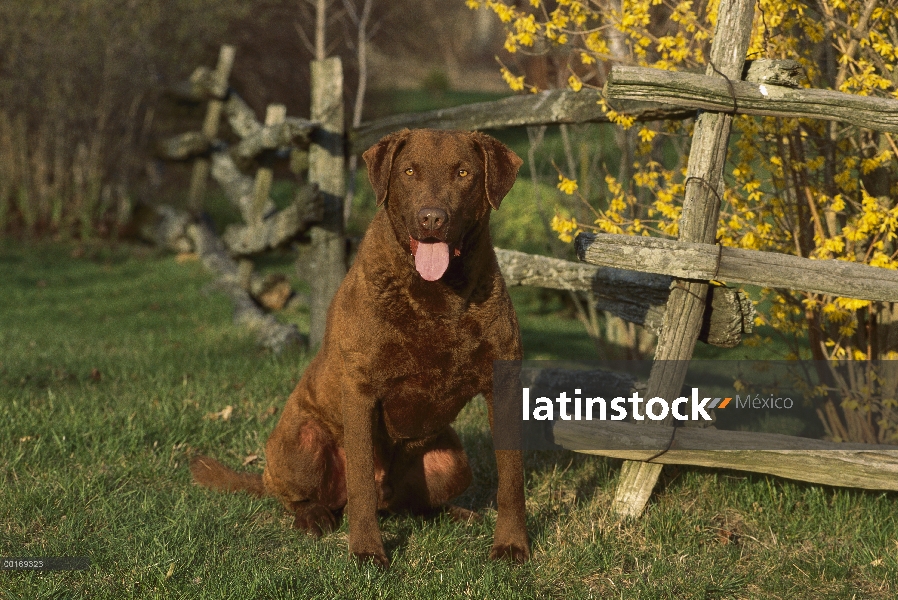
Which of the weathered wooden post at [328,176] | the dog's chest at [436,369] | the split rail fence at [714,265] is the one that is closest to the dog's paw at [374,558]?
the dog's chest at [436,369]

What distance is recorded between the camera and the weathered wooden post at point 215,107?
9797 mm

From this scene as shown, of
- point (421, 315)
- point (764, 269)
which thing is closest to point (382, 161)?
point (421, 315)

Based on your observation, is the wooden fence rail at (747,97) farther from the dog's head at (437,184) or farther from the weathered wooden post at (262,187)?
the weathered wooden post at (262,187)

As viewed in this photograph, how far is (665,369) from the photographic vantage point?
3.93m

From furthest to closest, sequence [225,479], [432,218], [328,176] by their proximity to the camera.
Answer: [328,176], [225,479], [432,218]

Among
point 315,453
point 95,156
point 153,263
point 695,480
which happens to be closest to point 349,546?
point 315,453

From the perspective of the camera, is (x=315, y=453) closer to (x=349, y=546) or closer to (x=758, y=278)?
(x=349, y=546)

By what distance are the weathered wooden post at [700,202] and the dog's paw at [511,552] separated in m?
0.66

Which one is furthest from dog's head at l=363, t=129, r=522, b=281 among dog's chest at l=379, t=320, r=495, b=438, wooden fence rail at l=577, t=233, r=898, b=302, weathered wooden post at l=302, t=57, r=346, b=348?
weathered wooden post at l=302, t=57, r=346, b=348

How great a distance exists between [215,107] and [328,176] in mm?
3961

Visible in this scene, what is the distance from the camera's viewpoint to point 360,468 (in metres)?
3.48

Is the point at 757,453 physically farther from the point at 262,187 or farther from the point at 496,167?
the point at 262,187

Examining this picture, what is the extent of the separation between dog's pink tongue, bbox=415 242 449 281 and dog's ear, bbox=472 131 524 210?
0.27 meters

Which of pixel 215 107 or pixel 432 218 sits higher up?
pixel 215 107
